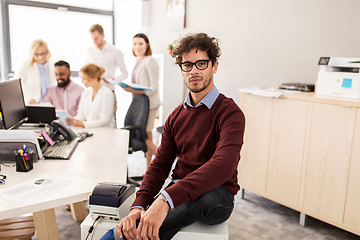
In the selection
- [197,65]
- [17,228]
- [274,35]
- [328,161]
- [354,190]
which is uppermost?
[274,35]

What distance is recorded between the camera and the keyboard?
80.4 inches

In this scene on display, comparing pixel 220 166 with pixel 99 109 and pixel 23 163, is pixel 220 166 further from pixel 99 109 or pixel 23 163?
pixel 99 109

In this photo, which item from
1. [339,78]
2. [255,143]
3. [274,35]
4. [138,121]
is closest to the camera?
[339,78]

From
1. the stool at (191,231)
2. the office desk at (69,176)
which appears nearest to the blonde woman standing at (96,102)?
the office desk at (69,176)

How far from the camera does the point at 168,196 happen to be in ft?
4.28

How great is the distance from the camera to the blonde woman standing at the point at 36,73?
12.6 ft

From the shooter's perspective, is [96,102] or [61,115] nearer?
[61,115]

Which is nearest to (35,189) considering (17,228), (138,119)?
(17,228)

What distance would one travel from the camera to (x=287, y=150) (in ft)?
9.41

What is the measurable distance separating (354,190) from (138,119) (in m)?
1.93

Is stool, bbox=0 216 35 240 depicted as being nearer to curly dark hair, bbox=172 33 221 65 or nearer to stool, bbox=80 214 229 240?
stool, bbox=80 214 229 240

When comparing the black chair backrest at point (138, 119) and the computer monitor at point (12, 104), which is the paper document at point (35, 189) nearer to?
the computer monitor at point (12, 104)

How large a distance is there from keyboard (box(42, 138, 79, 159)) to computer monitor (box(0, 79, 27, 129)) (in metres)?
0.32

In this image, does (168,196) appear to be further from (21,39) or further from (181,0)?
(21,39)
